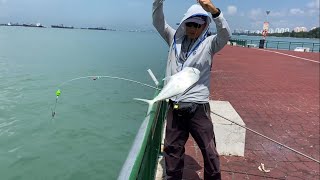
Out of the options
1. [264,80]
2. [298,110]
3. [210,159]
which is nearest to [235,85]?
[264,80]

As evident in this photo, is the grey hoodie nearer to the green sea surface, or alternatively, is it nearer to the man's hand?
the man's hand

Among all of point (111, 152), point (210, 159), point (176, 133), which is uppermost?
point (176, 133)

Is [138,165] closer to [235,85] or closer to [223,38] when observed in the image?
[223,38]

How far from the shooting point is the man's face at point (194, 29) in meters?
3.61

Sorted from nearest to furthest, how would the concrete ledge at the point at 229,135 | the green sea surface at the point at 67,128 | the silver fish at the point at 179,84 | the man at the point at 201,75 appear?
the silver fish at the point at 179,84 → the man at the point at 201,75 → the concrete ledge at the point at 229,135 → the green sea surface at the point at 67,128

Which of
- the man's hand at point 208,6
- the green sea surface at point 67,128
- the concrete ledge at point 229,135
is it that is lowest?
the green sea surface at point 67,128

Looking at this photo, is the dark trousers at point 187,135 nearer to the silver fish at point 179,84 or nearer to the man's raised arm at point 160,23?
the silver fish at point 179,84

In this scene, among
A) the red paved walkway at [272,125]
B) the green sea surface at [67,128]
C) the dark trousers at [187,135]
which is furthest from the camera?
the green sea surface at [67,128]

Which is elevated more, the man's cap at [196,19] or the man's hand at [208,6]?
the man's hand at [208,6]

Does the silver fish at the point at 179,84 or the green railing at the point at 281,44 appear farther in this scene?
the green railing at the point at 281,44

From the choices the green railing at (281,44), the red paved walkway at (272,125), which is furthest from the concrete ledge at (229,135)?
the green railing at (281,44)

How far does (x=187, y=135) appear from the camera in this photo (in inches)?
153

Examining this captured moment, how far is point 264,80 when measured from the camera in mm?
15680

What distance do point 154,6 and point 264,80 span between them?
1269 cm
